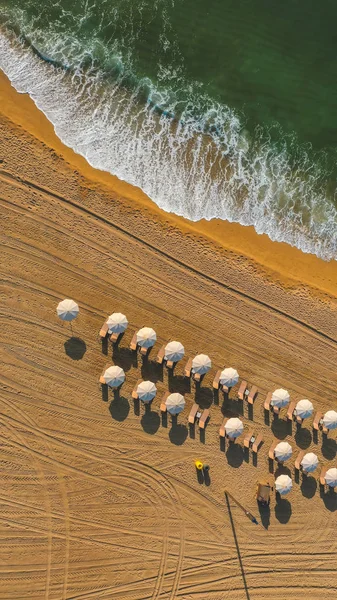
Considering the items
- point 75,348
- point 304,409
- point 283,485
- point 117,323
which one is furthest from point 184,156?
point 283,485

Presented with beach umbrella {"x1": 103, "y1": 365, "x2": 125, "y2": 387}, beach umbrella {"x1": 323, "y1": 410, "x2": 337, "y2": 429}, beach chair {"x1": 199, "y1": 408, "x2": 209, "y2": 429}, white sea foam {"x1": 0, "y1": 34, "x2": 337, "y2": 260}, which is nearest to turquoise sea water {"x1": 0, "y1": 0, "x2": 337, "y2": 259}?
white sea foam {"x1": 0, "y1": 34, "x2": 337, "y2": 260}

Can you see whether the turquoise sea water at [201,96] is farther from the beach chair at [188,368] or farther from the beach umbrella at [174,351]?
the beach chair at [188,368]

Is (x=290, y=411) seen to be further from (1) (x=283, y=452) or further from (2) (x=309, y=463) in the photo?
(2) (x=309, y=463)

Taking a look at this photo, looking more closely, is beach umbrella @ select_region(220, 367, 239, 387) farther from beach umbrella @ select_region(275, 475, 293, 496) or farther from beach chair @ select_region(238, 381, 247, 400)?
beach umbrella @ select_region(275, 475, 293, 496)

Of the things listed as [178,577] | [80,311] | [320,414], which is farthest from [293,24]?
[178,577]

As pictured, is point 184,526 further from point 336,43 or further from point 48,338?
point 336,43

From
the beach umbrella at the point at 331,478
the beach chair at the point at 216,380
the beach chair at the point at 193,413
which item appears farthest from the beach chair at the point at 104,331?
the beach umbrella at the point at 331,478
